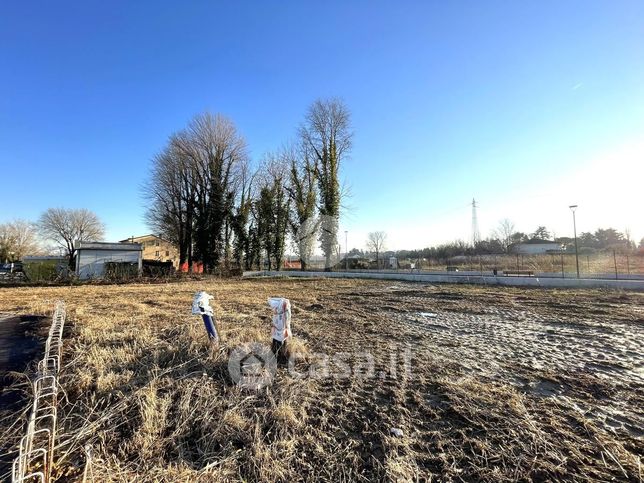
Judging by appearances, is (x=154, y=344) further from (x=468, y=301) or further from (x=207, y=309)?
(x=468, y=301)

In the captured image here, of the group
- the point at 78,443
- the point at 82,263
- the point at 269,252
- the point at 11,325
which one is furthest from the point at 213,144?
the point at 78,443

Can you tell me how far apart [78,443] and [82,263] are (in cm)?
2688

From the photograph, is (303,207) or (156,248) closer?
(303,207)

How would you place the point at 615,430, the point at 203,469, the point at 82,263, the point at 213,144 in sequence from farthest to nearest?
the point at 213,144 < the point at 82,263 < the point at 615,430 < the point at 203,469

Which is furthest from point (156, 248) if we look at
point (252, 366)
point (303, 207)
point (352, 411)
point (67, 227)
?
point (352, 411)

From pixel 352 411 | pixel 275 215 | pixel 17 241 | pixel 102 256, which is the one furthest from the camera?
pixel 17 241

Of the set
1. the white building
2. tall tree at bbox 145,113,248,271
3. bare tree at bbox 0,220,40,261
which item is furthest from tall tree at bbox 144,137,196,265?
the white building

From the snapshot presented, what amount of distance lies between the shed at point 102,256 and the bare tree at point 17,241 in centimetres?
2587

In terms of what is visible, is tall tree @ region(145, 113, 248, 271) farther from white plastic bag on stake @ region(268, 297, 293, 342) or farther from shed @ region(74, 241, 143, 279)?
white plastic bag on stake @ region(268, 297, 293, 342)

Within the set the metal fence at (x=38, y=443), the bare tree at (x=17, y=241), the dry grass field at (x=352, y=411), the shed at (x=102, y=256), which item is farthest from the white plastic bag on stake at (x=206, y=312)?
the bare tree at (x=17, y=241)

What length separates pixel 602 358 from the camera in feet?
14.3

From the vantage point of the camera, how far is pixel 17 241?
4597 cm

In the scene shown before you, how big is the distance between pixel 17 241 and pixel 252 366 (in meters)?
61.2

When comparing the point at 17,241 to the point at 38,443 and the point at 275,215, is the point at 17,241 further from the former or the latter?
the point at 38,443
